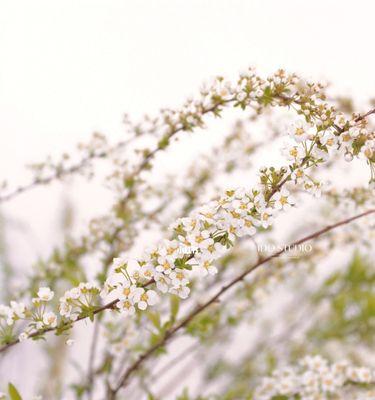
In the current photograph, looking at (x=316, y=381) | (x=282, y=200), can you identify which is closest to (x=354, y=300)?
(x=316, y=381)

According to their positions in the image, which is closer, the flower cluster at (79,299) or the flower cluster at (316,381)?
the flower cluster at (79,299)

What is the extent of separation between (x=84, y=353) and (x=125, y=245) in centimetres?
213

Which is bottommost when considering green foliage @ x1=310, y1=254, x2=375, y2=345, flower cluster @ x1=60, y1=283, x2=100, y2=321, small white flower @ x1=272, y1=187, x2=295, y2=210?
small white flower @ x1=272, y1=187, x2=295, y2=210

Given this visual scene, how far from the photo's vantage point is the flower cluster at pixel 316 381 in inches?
43.7

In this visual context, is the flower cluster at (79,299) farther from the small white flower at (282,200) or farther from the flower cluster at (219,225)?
the small white flower at (282,200)

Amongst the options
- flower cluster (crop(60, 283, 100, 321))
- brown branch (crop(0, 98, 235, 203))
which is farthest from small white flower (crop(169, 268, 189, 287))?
brown branch (crop(0, 98, 235, 203))

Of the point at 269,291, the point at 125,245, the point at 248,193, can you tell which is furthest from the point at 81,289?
the point at 269,291

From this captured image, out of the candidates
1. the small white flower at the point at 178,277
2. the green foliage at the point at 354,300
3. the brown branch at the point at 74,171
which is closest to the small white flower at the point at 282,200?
the small white flower at the point at 178,277

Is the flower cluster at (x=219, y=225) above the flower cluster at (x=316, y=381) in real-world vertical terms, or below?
above

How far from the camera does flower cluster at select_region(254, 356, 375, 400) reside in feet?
3.64

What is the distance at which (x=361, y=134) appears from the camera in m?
0.72

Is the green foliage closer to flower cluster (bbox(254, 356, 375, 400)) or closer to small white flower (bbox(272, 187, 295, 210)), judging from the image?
flower cluster (bbox(254, 356, 375, 400))

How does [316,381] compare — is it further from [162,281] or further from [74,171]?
[74,171]

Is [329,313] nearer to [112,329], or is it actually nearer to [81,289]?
[112,329]
